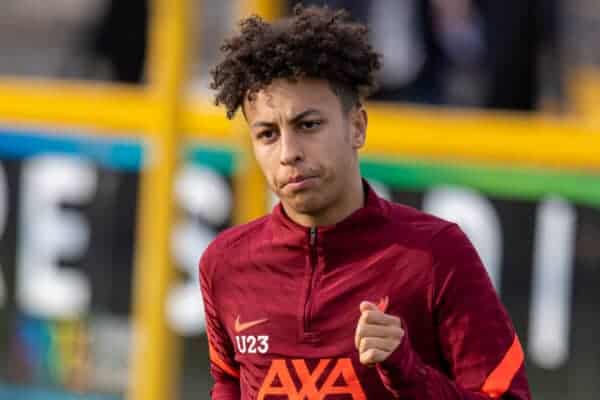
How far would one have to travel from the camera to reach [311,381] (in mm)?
3189

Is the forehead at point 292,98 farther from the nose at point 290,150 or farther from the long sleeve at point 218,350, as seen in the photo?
the long sleeve at point 218,350

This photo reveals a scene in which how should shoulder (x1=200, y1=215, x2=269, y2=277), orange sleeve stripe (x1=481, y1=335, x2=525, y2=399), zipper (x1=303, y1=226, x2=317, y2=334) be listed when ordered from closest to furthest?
orange sleeve stripe (x1=481, y1=335, x2=525, y2=399), zipper (x1=303, y1=226, x2=317, y2=334), shoulder (x1=200, y1=215, x2=269, y2=277)

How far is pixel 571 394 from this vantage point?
6.59m

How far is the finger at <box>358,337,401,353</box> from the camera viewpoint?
2863mm

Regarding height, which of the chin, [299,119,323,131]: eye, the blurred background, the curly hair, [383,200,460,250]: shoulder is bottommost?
the blurred background

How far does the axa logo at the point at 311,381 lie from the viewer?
316 centimetres

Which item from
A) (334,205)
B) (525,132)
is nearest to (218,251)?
(334,205)

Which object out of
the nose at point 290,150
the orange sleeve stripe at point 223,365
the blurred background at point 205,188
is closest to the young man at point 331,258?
Answer: the nose at point 290,150

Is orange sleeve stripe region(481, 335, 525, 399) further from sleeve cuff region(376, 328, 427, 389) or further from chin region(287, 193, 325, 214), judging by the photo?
chin region(287, 193, 325, 214)

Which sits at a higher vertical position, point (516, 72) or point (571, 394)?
point (516, 72)

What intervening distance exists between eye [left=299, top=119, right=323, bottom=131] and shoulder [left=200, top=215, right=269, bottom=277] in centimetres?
33

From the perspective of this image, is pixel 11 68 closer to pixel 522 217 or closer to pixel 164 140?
pixel 164 140

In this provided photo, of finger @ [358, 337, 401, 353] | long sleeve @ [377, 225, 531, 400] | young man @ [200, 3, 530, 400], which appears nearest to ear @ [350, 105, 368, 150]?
young man @ [200, 3, 530, 400]

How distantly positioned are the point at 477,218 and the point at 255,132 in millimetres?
3559
